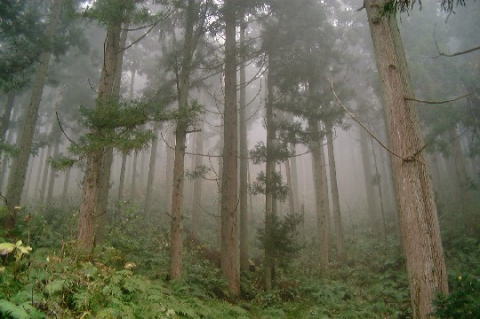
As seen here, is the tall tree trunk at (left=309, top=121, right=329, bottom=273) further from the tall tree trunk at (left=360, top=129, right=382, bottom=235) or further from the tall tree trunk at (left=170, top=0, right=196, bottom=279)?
the tall tree trunk at (left=360, top=129, right=382, bottom=235)

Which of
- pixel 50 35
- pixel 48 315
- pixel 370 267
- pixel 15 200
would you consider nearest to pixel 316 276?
pixel 370 267

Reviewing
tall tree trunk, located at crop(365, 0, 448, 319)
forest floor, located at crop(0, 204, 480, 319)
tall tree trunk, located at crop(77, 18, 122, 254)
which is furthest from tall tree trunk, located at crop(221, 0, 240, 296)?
tall tree trunk, located at crop(365, 0, 448, 319)

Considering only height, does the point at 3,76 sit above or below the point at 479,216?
above

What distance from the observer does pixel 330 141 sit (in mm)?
16719

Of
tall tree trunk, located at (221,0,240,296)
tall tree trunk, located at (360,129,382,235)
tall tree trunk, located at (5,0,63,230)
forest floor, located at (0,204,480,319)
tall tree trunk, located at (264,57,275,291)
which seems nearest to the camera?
forest floor, located at (0,204,480,319)

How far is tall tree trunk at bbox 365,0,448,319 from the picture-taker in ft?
15.9

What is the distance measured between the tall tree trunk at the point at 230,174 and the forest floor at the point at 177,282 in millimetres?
610

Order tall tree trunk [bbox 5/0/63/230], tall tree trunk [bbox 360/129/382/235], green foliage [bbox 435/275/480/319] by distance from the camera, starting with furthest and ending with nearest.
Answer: tall tree trunk [bbox 360/129/382/235] < tall tree trunk [bbox 5/0/63/230] < green foliage [bbox 435/275/480/319]

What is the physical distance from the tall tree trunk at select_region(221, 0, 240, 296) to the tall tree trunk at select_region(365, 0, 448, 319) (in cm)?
589

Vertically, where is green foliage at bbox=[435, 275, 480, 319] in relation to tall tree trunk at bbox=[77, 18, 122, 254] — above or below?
below

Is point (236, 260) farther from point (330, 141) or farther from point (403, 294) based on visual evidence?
point (330, 141)

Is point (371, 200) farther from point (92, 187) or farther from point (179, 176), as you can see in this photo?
point (92, 187)

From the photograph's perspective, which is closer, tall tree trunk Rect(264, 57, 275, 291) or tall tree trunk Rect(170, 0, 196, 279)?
tall tree trunk Rect(170, 0, 196, 279)

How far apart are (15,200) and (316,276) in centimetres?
1175
